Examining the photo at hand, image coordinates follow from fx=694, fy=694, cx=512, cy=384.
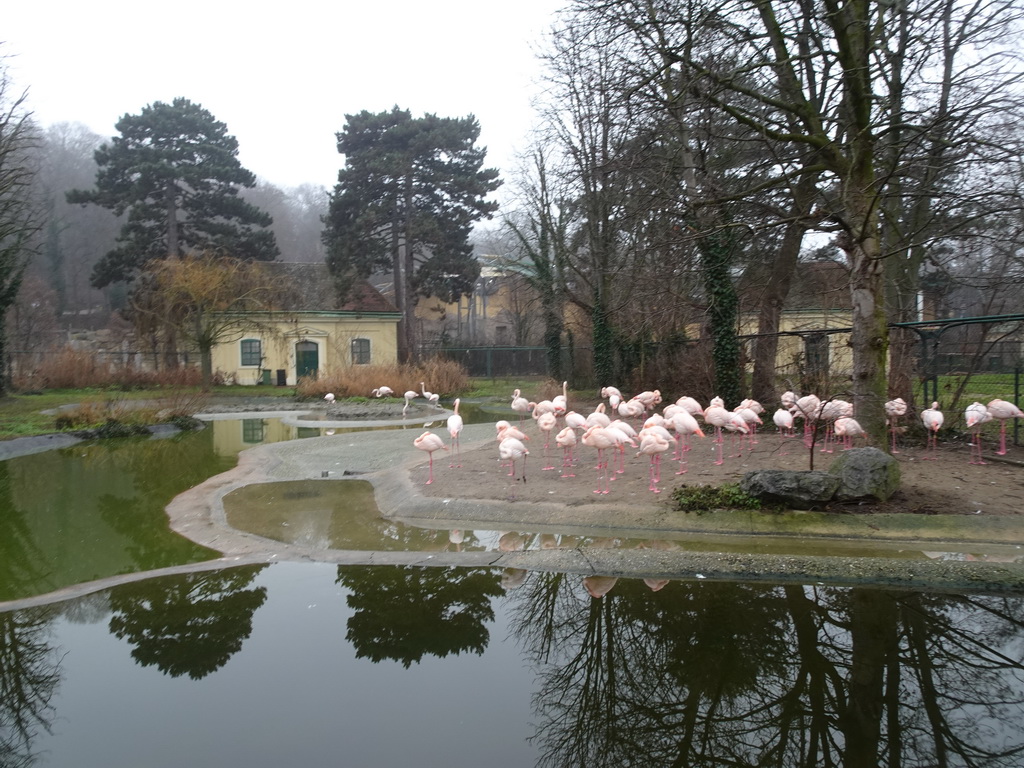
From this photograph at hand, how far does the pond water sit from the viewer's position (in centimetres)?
396

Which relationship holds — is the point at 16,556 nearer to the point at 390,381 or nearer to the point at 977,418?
the point at 977,418

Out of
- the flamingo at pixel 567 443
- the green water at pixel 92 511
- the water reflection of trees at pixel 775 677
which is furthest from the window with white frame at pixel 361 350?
the water reflection of trees at pixel 775 677

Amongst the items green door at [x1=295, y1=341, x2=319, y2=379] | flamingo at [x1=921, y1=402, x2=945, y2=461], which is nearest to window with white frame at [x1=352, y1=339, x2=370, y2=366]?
green door at [x1=295, y1=341, x2=319, y2=379]

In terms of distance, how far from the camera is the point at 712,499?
845 centimetres

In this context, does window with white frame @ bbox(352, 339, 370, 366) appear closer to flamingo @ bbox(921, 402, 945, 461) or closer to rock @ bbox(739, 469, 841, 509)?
flamingo @ bbox(921, 402, 945, 461)

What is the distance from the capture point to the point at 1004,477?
29.2 ft

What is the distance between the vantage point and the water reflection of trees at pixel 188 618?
5.23m

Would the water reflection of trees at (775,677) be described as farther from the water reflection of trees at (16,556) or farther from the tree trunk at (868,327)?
the water reflection of trees at (16,556)

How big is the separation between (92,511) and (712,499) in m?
9.14

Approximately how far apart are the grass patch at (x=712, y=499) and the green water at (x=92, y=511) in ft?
18.4

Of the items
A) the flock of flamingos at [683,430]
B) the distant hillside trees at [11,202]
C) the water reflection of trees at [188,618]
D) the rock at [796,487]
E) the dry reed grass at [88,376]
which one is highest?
the distant hillside trees at [11,202]

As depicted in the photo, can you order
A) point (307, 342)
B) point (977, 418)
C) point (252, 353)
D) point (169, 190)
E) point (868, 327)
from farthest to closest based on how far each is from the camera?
point (169, 190), point (252, 353), point (307, 342), point (977, 418), point (868, 327)

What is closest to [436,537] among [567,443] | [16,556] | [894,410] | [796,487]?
[567,443]

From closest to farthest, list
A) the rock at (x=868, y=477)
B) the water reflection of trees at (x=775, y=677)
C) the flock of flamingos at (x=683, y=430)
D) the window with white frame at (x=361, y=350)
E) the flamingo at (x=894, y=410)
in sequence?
1. the water reflection of trees at (x=775, y=677)
2. the rock at (x=868, y=477)
3. the flock of flamingos at (x=683, y=430)
4. the flamingo at (x=894, y=410)
5. the window with white frame at (x=361, y=350)
